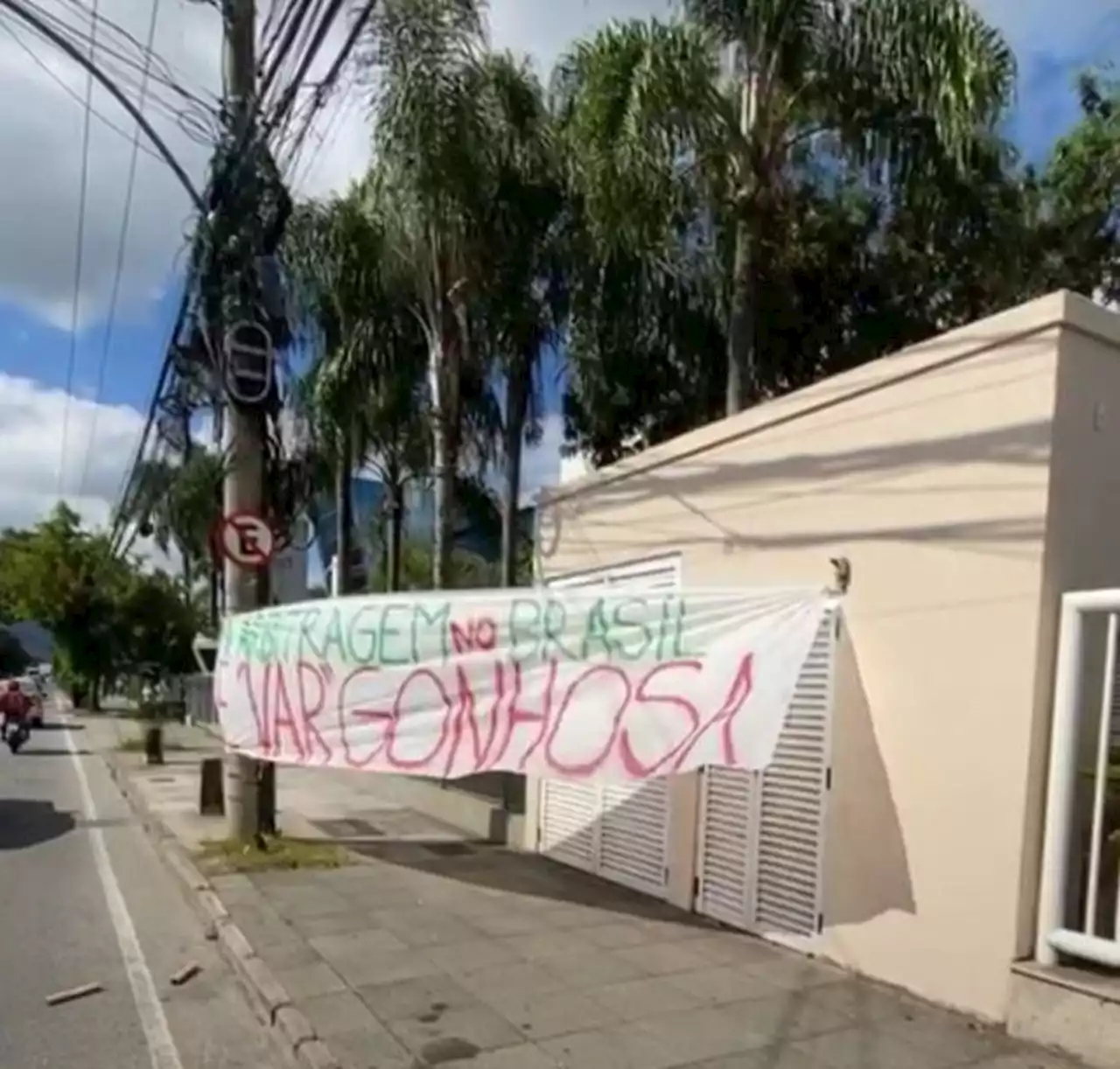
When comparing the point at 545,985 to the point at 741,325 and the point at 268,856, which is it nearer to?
the point at 268,856

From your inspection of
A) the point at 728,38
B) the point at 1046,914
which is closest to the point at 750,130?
the point at 728,38

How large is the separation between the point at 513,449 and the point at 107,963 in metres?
10.6

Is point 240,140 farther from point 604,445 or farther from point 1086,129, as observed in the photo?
point 1086,129

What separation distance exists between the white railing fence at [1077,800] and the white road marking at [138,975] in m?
4.13

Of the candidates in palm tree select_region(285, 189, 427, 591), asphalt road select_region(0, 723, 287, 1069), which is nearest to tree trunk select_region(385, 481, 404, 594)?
palm tree select_region(285, 189, 427, 591)

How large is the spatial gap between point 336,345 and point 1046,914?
13239 millimetres

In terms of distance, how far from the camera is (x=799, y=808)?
664cm

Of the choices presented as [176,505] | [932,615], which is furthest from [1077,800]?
[176,505]

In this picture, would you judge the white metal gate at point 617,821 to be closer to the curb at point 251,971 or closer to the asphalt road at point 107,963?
the curb at point 251,971

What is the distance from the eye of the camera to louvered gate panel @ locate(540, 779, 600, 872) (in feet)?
29.8

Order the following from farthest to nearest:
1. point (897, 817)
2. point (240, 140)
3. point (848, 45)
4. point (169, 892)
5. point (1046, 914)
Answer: point (848, 45) → point (240, 140) → point (169, 892) → point (897, 817) → point (1046, 914)

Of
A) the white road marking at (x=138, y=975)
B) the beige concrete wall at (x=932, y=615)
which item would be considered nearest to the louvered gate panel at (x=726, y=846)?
the beige concrete wall at (x=932, y=615)

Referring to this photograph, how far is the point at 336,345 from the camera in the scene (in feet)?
53.2

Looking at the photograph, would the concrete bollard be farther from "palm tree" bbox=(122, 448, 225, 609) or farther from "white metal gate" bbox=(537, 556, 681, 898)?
"palm tree" bbox=(122, 448, 225, 609)
